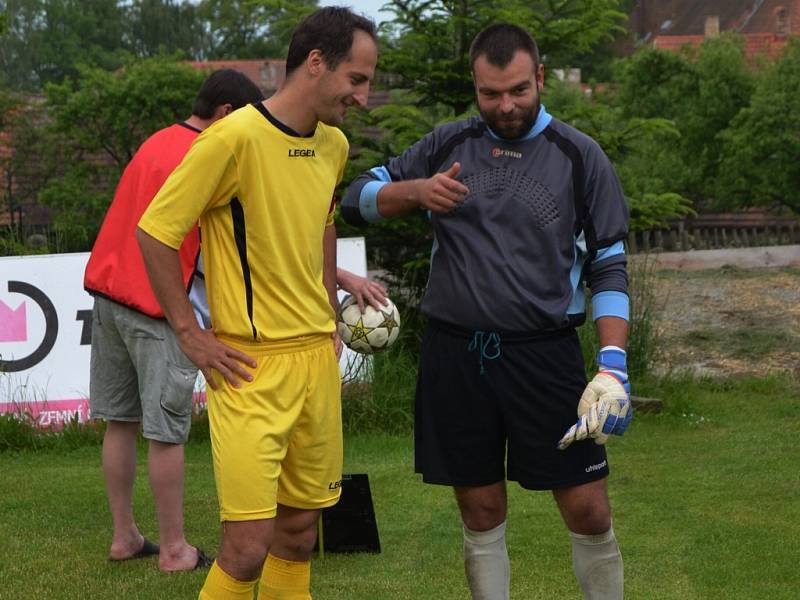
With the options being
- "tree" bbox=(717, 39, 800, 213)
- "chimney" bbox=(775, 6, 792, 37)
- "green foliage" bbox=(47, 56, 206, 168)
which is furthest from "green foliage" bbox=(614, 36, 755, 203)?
"chimney" bbox=(775, 6, 792, 37)

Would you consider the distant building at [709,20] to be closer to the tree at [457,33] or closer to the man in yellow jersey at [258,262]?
the tree at [457,33]

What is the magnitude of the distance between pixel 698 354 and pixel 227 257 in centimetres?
908

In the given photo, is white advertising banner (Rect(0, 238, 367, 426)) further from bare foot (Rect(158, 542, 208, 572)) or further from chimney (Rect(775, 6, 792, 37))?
chimney (Rect(775, 6, 792, 37))

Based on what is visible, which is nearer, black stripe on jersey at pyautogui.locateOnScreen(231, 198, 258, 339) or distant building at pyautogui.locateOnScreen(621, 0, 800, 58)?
black stripe on jersey at pyautogui.locateOnScreen(231, 198, 258, 339)

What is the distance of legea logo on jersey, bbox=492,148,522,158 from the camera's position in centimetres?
A: 430

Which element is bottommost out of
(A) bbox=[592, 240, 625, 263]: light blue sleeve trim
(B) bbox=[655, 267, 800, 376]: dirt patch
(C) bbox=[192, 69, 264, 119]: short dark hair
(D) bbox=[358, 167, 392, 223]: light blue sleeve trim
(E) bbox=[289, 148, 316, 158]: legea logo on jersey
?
(B) bbox=[655, 267, 800, 376]: dirt patch

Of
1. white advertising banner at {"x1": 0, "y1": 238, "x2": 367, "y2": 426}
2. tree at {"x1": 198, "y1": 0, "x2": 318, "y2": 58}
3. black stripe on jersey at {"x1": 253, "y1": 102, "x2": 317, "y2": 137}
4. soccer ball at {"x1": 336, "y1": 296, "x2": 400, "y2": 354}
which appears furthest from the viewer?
tree at {"x1": 198, "y1": 0, "x2": 318, "y2": 58}

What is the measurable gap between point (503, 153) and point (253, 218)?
0.88 metres

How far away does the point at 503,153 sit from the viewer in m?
4.31

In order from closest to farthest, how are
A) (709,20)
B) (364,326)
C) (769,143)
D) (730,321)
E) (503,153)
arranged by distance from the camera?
(503,153), (364,326), (730,321), (769,143), (709,20)

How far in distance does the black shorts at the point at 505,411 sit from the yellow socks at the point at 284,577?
53cm

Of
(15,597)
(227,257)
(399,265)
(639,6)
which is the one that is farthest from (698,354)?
(639,6)

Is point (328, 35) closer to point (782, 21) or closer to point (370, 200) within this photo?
point (370, 200)

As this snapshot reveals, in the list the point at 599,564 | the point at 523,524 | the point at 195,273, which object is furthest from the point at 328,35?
the point at 523,524
